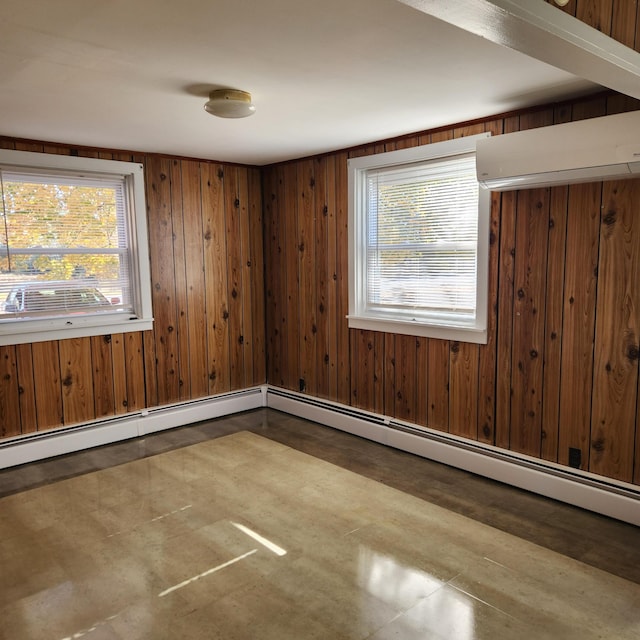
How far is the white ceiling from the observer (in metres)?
1.85

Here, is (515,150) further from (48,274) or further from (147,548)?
(48,274)

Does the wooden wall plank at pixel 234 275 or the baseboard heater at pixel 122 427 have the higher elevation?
the wooden wall plank at pixel 234 275

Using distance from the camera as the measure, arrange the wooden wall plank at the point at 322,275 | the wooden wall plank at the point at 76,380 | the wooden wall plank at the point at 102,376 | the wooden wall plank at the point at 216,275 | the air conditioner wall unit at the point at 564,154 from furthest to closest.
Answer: the wooden wall plank at the point at 216,275, the wooden wall plank at the point at 322,275, the wooden wall plank at the point at 102,376, the wooden wall plank at the point at 76,380, the air conditioner wall unit at the point at 564,154

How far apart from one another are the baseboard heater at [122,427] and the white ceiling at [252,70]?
2.17 meters

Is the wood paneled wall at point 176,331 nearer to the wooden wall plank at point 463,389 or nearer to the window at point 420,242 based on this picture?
the window at point 420,242

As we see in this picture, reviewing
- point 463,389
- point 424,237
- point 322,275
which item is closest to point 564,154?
point 424,237

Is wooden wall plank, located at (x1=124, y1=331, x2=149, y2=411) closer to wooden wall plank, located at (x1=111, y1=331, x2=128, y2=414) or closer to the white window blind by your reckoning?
wooden wall plank, located at (x1=111, y1=331, x2=128, y2=414)

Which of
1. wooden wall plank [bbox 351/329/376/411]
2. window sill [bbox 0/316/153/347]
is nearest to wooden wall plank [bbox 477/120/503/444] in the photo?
wooden wall plank [bbox 351/329/376/411]

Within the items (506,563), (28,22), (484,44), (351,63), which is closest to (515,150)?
(484,44)

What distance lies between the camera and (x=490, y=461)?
137 inches

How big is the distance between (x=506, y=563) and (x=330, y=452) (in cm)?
170

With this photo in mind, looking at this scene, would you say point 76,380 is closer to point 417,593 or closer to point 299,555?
point 299,555

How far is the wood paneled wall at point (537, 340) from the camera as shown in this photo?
2.88m

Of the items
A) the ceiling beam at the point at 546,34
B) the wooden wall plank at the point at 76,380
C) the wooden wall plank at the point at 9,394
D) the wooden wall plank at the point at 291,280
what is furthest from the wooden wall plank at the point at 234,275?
the ceiling beam at the point at 546,34
